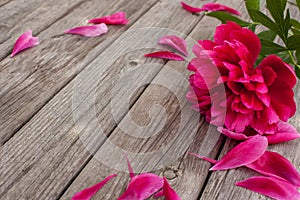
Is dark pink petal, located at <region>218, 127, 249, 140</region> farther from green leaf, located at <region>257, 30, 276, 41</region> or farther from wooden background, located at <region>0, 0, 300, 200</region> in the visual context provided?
green leaf, located at <region>257, 30, 276, 41</region>

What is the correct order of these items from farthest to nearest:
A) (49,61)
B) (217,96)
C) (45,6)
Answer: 1. (45,6)
2. (49,61)
3. (217,96)

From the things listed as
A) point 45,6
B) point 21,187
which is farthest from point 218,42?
point 45,6

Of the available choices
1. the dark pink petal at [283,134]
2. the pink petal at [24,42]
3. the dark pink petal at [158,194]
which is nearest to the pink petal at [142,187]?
the dark pink petal at [158,194]

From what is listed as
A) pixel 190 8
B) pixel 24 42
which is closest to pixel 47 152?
pixel 24 42

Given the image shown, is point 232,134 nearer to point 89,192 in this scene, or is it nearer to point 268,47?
point 268,47

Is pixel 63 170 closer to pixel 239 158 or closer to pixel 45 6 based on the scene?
pixel 239 158

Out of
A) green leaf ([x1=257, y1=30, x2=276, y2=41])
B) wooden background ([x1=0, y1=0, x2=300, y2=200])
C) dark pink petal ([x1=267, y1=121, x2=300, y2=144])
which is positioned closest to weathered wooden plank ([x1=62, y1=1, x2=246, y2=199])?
wooden background ([x1=0, y1=0, x2=300, y2=200])
